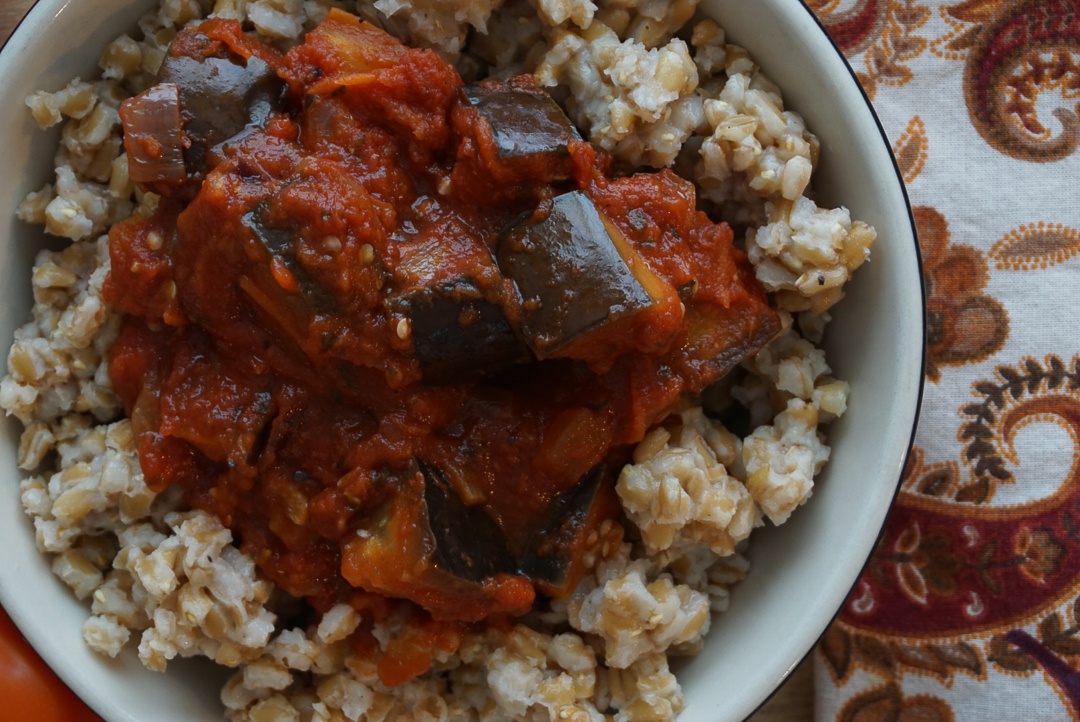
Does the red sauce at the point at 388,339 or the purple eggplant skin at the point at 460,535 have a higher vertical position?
the red sauce at the point at 388,339

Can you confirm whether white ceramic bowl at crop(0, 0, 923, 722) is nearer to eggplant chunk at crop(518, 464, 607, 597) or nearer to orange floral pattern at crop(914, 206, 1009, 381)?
eggplant chunk at crop(518, 464, 607, 597)

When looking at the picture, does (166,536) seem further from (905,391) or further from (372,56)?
(905,391)

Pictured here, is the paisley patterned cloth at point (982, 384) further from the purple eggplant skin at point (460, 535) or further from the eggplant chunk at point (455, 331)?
the eggplant chunk at point (455, 331)

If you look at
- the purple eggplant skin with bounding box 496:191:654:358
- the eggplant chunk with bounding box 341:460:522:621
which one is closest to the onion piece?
the purple eggplant skin with bounding box 496:191:654:358

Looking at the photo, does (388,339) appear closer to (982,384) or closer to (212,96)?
(212,96)

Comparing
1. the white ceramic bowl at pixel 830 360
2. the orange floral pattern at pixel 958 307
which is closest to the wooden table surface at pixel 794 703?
the white ceramic bowl at pixel 830 360

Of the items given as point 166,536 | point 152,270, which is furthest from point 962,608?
point 152,270
